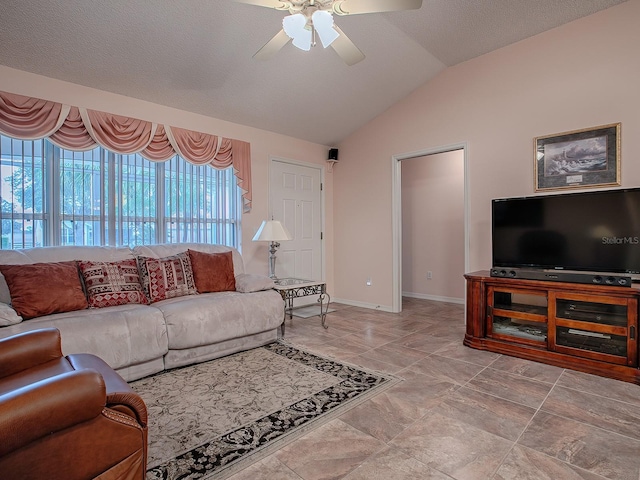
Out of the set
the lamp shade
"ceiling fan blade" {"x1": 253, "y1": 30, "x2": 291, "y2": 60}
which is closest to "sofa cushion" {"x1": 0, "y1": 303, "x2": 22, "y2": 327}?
the lamp shade

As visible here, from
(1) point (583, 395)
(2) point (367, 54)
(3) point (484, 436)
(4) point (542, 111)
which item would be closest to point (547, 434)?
(3) point (484, 436)

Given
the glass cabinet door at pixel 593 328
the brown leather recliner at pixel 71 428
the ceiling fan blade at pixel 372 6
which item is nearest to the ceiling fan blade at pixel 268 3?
the ceiling fan blade at pixel 372 6

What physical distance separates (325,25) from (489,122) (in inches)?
100

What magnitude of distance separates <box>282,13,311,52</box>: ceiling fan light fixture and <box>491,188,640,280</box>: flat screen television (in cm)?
230

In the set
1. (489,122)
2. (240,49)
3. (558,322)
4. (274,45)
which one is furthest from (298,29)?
(558,322)

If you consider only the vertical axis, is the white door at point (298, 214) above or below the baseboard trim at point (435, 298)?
above

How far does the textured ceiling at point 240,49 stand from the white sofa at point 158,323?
1.57 metres

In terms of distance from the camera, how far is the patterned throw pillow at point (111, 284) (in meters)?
2.66

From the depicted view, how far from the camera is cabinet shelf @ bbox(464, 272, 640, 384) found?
99.3 inches

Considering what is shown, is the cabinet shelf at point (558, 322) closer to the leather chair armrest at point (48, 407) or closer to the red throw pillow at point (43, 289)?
the leather chair armrest at point (48, 407)

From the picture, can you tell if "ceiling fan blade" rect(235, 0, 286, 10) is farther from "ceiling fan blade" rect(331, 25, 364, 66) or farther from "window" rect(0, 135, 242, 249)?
"window" rect(0, 135, 242, 249)

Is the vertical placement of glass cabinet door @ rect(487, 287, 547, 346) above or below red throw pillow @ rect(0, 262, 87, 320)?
below

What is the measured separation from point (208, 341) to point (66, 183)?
1.95 metres

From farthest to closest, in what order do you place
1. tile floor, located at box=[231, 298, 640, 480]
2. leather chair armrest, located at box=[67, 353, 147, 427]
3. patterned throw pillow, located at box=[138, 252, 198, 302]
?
1. patterned throw pillow, located at box=[138, 252, 198, 302]
2. tile floor, located at box=[231, 298, 640, 480]
3. leather chair armrest, located at box=[67, 353, 147, 427]
